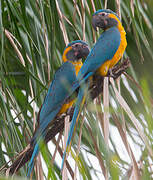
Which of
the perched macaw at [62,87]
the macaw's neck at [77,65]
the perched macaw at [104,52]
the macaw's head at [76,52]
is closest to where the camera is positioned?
the perched macaw at [104,52]

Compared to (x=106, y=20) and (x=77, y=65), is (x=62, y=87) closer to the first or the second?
(x=77, y=65)

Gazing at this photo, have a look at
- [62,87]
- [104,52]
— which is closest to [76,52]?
[62,87]

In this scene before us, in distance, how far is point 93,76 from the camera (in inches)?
57.0

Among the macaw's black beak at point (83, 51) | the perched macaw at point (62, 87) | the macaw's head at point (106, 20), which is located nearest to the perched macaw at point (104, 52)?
the macaw's head at point (106, 20)

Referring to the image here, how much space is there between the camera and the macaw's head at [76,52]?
70.6 inches

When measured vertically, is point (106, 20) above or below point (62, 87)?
above

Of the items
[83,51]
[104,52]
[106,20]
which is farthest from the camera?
[83,51]

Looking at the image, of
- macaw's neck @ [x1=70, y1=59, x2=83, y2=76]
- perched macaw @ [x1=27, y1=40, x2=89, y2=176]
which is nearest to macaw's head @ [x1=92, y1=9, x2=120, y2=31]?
perched macaw @ [x1=27, y1=40, x2=89, y2=176]

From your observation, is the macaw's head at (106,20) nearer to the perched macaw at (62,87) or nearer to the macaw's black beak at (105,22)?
the macaw's black beak at (105,22)

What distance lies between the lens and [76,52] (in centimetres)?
189

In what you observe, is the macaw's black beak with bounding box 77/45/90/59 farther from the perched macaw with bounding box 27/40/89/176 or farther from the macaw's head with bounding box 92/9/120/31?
the macaw's head with bounding box 92/9/120/31

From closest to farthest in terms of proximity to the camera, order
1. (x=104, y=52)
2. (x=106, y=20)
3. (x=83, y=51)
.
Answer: (x=104, y=52) → (x=106, y=20) → (x=83, y=51)

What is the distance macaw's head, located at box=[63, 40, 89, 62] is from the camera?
1.79 metres

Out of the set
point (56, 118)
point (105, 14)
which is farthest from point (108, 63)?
point (56, 118)
